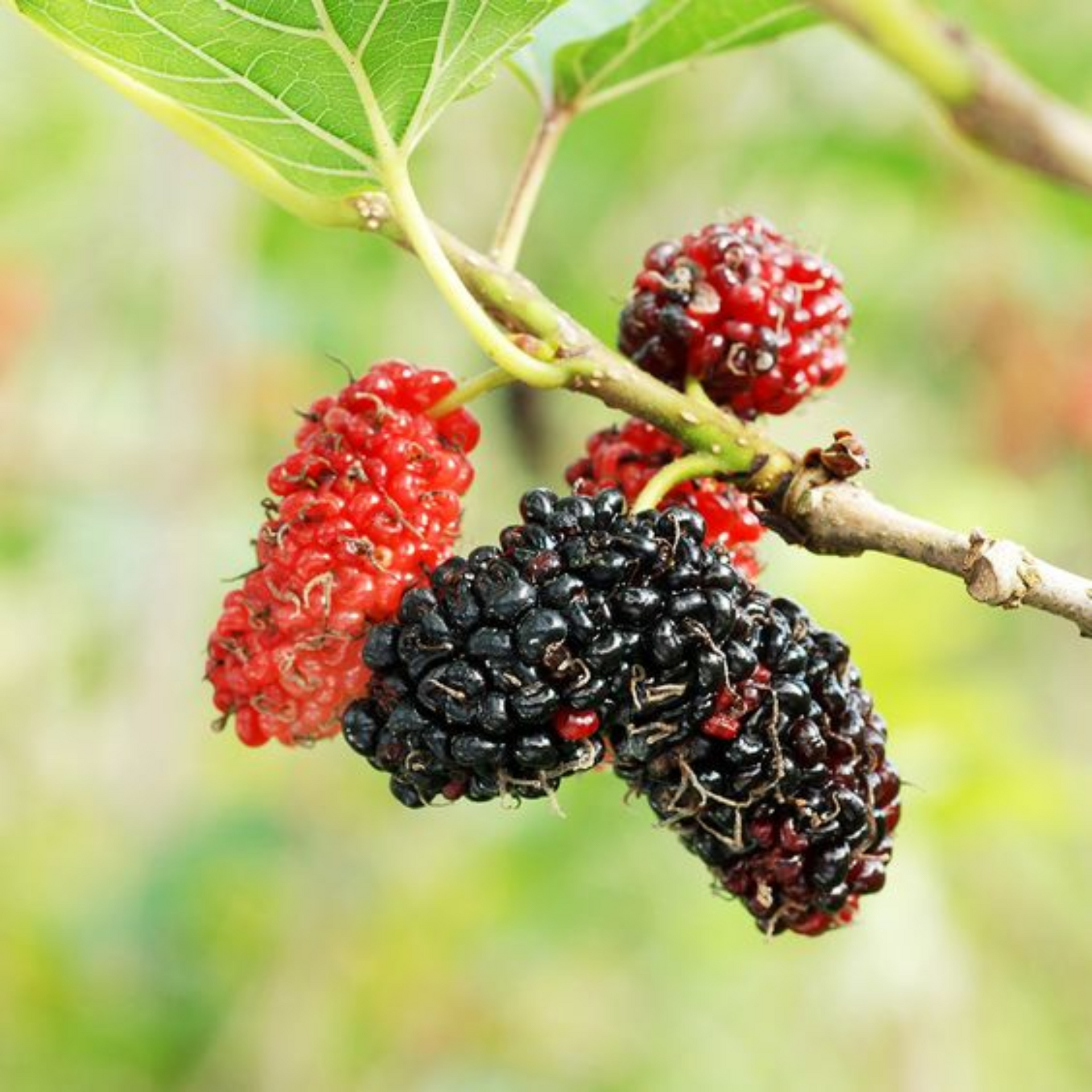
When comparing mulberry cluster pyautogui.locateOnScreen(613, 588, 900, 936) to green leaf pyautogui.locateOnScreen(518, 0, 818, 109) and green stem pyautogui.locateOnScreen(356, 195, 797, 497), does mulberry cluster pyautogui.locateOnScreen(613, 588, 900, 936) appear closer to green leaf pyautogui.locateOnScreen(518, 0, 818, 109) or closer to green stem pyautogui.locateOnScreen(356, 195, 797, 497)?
green stem pyautogui.locateOnScreen(356, 195, 797, 497)

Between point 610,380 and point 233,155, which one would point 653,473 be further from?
point 233,155

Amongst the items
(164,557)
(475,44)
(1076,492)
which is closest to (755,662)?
(475,44)

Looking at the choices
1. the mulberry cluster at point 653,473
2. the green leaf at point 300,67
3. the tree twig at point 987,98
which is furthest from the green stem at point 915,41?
the mulberry cluster at point 653,473

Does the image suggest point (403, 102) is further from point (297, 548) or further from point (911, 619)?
point (911, 619)

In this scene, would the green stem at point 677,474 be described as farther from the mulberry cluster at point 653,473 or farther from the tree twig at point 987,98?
the tree twig at point 987,98

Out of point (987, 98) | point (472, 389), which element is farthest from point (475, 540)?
point (987, 98)

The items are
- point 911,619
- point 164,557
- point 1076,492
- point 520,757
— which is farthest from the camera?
point 1076,492
